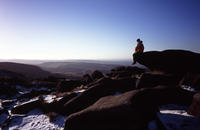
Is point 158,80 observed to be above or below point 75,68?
above

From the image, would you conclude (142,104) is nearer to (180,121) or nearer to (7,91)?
(180,121)

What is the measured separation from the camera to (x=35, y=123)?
7508 millimetres

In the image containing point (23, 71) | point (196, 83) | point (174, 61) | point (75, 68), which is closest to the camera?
point (196, 83)

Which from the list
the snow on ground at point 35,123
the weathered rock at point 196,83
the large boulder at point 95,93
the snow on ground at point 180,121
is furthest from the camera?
the large boulder at point 95,93

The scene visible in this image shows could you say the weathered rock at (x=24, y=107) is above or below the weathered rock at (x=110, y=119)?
below

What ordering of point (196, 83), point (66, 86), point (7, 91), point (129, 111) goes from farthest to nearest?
point (7, 91), point (66, 86), point (196, 83), point (129, 111)

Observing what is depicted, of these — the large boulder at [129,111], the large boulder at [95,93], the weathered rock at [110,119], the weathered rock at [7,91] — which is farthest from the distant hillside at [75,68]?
the large boulder at [129,111]

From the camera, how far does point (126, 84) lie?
9.66m

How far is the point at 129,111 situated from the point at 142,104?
1117 mm

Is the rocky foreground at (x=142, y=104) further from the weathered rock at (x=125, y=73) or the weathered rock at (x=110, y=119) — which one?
the weathered rock at (x=125, y=73)

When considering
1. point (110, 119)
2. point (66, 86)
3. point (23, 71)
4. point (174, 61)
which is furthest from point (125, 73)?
point (23, 71)

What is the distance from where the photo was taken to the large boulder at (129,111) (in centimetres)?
396

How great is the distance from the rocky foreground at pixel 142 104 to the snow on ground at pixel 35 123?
82mm

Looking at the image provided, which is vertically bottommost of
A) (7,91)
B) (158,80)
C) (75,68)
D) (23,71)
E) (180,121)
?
(75,68)
